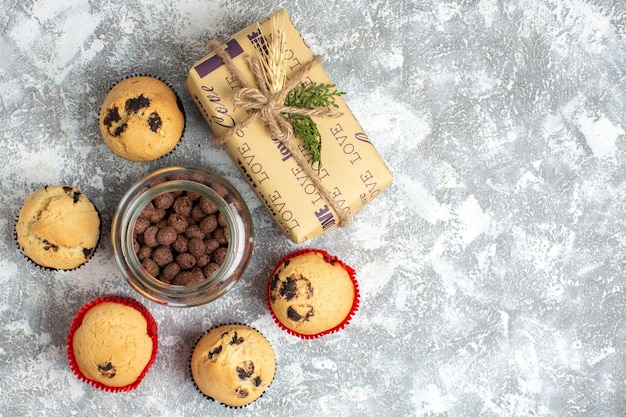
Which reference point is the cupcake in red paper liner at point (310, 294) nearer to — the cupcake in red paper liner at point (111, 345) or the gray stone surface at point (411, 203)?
the gray stone surface at point (411, 203)

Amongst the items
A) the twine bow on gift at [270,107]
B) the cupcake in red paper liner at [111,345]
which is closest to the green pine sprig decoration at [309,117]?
the twine bow on gift at [270,107]

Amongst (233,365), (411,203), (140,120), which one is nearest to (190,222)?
(140,120)

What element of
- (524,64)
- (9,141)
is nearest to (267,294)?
(9,141)

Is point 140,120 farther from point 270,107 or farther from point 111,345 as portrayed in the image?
point 111,345

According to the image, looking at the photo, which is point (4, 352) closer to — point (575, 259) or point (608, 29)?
point (575, 259)

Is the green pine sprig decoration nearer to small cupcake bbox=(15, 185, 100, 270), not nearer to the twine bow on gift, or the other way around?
the twine bow on gift

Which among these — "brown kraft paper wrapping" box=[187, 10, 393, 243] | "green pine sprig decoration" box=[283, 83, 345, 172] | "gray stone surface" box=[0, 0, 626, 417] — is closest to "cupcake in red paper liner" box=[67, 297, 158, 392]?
"gray stone surface" box=[0, 0, 626, 417]
